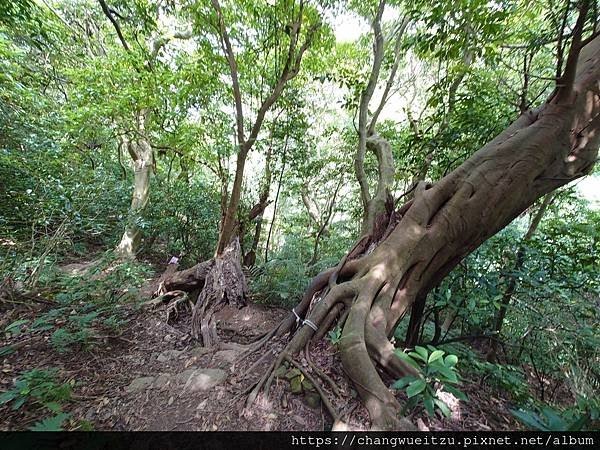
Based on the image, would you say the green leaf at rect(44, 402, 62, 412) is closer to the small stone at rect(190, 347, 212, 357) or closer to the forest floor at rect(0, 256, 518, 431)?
the forest floor at rect(0, 256, 518, 431)

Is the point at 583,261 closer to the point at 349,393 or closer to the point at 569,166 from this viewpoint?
the point at 569,166

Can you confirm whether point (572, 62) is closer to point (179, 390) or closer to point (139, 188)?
point (179, 390)

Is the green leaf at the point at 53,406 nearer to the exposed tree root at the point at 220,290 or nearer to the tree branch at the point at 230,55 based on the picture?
the exposed tree root at the point at 220,290

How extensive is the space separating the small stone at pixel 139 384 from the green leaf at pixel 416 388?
2225 mm

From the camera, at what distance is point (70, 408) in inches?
77.5

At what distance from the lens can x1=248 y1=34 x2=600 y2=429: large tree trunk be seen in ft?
8.29

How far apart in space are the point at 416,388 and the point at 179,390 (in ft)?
6.41

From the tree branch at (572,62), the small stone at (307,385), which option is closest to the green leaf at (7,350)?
the small stone at (307,385)

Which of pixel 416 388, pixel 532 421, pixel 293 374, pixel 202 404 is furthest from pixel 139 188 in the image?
pixel 532 421

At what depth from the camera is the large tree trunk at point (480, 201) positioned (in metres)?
2.53

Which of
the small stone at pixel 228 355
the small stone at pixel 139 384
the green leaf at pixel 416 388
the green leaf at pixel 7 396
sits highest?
the green leaf at pixel 416 388

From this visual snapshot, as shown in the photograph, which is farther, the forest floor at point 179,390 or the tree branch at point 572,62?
the tree branch at point 572,62

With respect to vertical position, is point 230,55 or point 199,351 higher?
point 230,55

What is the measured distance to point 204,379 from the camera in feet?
7.73
